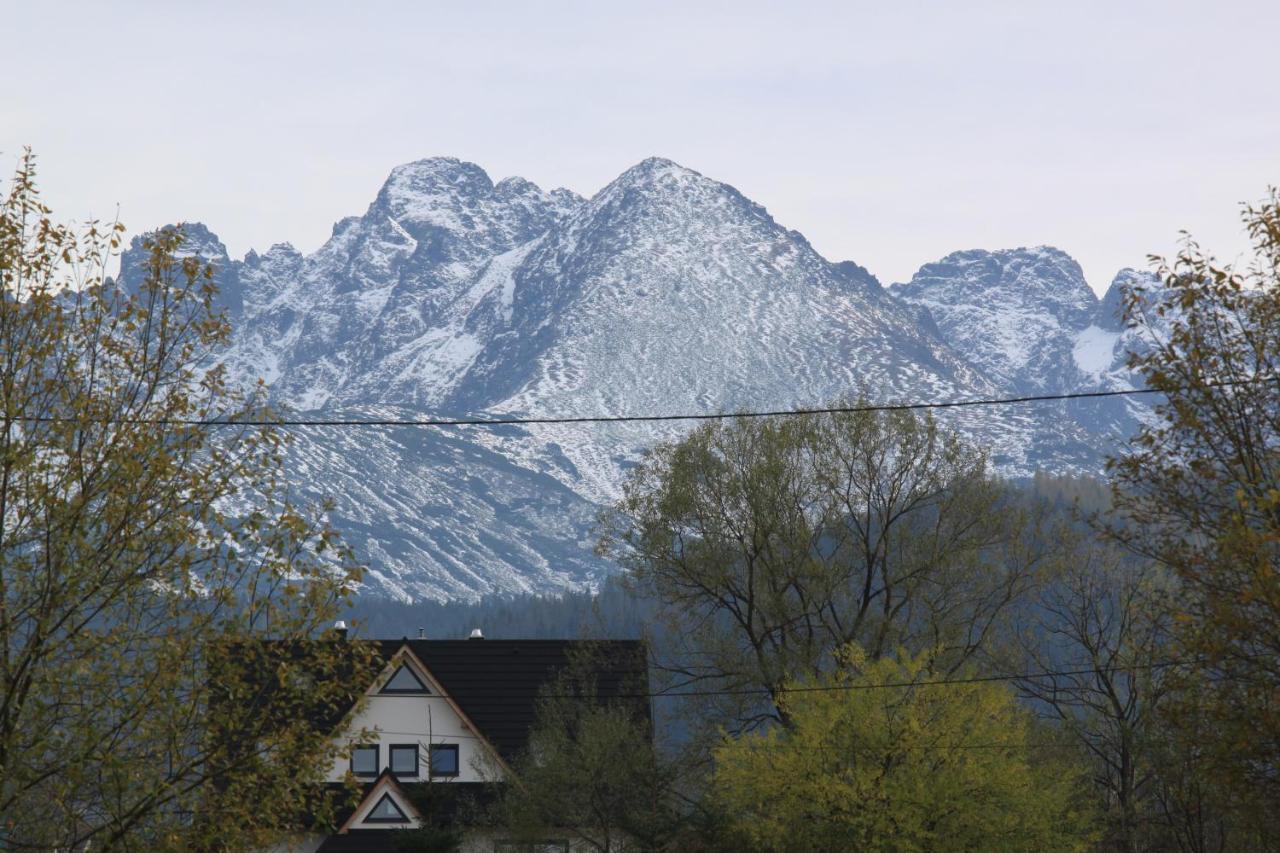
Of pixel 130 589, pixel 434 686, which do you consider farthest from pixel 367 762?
pixel 130 589

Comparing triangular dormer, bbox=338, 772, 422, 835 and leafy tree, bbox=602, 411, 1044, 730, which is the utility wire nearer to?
leafy tree, bbox=602, 411, 1044, 730

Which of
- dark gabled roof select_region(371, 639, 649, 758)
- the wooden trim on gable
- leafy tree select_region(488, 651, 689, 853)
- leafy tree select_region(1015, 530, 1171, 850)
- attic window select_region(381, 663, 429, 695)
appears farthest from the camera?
attic window select_region(381, 663, 429, 695)

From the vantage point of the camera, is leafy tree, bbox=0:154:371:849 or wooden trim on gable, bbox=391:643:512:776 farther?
wooden trim on gable, bbox=391:643:512:776

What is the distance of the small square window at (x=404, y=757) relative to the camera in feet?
211

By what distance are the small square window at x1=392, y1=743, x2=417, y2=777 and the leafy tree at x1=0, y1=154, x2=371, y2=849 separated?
138 feet

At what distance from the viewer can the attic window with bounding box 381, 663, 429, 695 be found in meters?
64.7

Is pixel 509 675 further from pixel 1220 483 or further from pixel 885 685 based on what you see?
pixel 1220 483

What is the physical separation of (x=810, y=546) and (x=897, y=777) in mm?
14013

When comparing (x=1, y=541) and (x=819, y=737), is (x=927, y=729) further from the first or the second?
(x=1, y=541)

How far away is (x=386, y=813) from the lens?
194 ft

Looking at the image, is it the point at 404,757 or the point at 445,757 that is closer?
the point at 445,757

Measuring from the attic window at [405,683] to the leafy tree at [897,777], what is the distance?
78.5 ft

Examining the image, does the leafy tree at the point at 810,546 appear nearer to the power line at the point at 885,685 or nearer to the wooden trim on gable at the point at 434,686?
the power line at the point at 885,685

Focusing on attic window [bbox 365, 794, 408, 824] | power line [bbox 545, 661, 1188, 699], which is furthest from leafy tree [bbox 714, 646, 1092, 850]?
attic window [bbox 365, 794, 408, 824]
